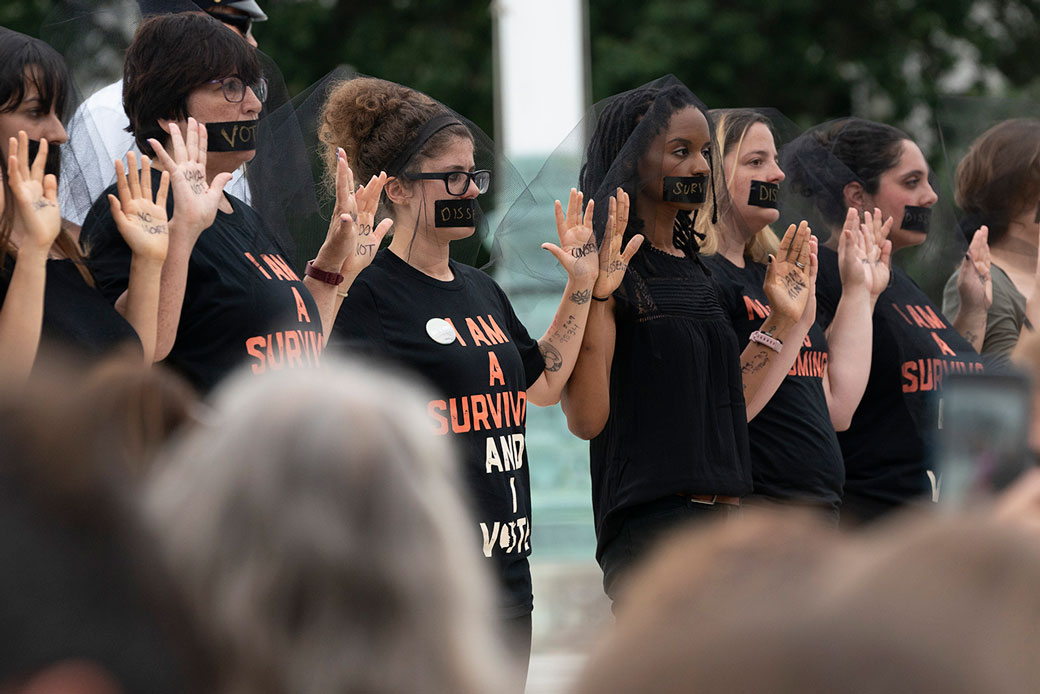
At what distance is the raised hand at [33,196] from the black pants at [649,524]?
5.23 ft

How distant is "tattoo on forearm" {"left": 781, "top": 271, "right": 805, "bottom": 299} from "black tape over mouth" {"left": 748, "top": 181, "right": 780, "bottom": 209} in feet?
0.78

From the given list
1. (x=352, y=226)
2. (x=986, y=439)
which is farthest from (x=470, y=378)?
(x=986, y=439)

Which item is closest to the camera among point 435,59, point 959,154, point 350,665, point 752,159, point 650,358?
point 350,665

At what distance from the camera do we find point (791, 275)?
3.91 m

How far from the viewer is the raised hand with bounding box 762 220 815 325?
151 inches

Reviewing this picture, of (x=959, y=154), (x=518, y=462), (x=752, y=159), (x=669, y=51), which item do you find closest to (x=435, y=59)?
(x=669, y=51)

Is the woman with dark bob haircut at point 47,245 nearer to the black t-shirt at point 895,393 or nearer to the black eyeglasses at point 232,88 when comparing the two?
the black eyeglasses at point 232,88

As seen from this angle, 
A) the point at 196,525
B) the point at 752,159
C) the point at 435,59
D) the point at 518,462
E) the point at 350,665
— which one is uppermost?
the point at 435,59

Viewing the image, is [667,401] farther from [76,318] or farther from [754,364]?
[76,318]

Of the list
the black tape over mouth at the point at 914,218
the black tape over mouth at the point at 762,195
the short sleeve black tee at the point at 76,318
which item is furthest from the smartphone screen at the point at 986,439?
the black tape over mouth at the point at 914,218

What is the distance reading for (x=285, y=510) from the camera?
3.93ft

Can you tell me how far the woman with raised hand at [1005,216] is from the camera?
15.8ft

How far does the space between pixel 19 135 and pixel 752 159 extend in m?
2.21

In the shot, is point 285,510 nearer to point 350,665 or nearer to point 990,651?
point 350,665
